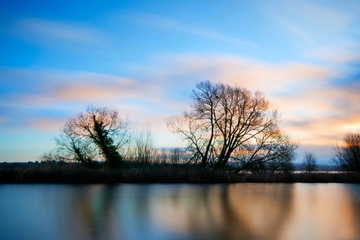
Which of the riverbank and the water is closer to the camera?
the water

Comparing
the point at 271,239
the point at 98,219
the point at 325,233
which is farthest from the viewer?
the point at 98,219

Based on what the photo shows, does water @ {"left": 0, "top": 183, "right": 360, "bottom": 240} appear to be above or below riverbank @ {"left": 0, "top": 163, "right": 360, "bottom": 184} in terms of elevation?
below

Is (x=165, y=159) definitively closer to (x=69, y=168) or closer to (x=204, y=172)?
(x=204, y=172)

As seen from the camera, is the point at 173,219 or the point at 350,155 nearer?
the point at 173,219

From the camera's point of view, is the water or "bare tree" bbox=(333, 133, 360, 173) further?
"bare tree" bbox=(333, 133, 360, 173)

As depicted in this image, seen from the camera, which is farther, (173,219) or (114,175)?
(114,175)

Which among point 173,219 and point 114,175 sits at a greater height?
point 114,175

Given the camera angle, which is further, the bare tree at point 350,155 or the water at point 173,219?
the bare tree at point 350,155

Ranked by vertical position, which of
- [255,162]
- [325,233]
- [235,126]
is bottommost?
[325,233]

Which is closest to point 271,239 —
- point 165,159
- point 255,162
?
point 255,162

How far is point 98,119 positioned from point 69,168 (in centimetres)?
850

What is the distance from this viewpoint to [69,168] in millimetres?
23141

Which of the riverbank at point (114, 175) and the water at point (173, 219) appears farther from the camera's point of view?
the riverbank at point (114, 175)

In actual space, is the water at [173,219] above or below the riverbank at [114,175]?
below
